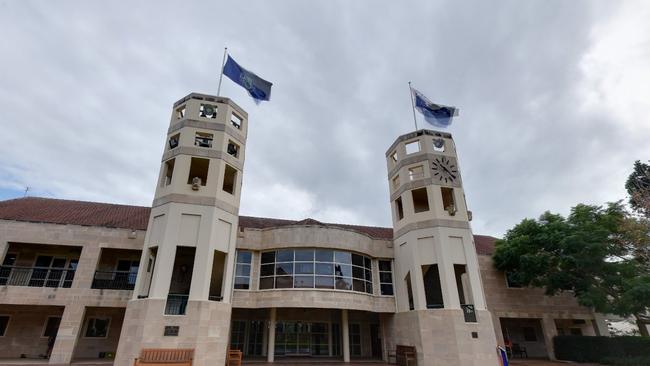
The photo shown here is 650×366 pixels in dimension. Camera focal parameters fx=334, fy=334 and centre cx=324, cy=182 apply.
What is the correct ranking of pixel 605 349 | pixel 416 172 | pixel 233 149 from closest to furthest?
pixel 605 349 → pixel 233 149 → pixel 416 172

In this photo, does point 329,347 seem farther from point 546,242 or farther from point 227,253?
point 546,242

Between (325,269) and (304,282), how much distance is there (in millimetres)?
1417

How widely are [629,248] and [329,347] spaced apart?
18.8m

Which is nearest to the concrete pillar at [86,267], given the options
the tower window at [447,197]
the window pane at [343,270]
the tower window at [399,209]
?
the window pane at [343,270]

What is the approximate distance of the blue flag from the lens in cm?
1939

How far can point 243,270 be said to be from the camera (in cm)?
1942

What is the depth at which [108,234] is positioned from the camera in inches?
767

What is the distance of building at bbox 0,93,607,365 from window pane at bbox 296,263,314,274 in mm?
89

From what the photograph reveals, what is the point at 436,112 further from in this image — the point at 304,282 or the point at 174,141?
the point at 174,141

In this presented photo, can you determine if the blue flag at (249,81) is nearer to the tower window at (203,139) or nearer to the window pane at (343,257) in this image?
the tower window at (203,139)

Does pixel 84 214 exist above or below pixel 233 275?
above

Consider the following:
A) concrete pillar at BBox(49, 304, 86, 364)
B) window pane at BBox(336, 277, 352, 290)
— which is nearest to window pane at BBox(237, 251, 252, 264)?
window pane at BBox(336, 277, 352, 290)

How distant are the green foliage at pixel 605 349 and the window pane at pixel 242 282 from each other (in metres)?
20.5

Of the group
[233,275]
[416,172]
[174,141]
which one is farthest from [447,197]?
[174,141]
